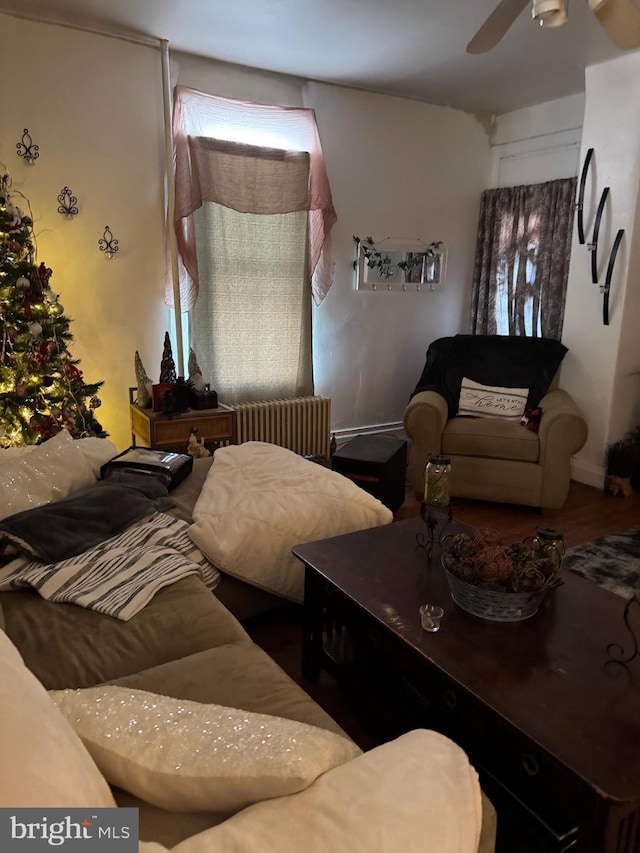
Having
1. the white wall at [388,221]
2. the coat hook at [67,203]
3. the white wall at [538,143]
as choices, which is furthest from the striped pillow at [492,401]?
the coat hook at [67,203]

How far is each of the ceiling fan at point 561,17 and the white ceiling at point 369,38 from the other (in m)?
0.86

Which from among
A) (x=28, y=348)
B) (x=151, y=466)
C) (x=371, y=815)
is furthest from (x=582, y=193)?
(x=371, y=815)

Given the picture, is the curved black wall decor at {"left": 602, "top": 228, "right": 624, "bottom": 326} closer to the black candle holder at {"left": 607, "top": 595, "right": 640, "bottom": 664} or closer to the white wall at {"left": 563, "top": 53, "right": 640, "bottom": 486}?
the white wall at {"left": 563, "top": 53, "right": 640, "bottom": 486}

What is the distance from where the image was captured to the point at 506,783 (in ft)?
4.43

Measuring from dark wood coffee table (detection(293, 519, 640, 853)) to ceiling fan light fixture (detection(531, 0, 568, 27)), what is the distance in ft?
5.55

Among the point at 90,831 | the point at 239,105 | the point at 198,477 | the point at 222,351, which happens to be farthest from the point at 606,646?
the point at 239,105

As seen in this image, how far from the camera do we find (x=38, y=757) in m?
0.71

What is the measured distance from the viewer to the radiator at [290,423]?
3.86 m

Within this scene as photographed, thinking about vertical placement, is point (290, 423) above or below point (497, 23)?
below

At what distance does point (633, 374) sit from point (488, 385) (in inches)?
36.1

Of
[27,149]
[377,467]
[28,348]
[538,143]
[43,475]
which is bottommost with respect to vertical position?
[377,467]

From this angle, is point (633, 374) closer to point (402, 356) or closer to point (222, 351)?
point (402, 356)

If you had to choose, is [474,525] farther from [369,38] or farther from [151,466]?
[369,38]

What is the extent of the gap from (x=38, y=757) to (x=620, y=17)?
248cm
